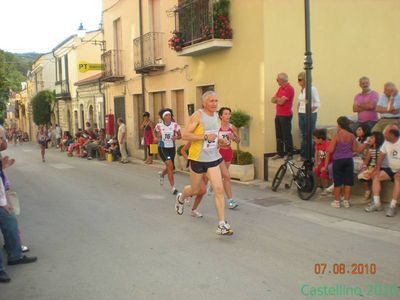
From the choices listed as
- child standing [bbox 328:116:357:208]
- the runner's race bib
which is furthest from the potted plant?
the runner's race bib

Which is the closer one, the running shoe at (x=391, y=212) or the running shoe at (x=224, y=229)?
the running shoe at (x=224, y=229)

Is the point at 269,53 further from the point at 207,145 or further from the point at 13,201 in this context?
the point at 13,201

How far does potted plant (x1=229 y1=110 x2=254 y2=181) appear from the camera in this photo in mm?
11164

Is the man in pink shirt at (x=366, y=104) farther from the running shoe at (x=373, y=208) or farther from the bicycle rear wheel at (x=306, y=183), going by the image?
the running shoe at (x=373, y=208)

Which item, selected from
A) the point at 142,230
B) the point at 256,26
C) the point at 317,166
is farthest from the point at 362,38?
the point at 142,230

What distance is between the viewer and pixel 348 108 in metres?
12.3

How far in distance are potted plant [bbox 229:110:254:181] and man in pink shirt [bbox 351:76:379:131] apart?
9.33ft

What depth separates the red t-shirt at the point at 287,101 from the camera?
33.9ft

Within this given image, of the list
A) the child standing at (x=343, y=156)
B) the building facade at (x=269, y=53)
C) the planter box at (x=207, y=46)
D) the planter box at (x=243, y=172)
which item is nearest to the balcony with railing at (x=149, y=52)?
the building facade at (x=269, y=53)

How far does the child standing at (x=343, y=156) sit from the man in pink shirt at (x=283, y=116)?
209 cm

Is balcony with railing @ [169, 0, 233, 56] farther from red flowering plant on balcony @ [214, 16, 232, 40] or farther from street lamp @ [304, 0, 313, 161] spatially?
street lamp @ [304, 0, 313, 161]

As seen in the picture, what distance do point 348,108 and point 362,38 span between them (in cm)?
188

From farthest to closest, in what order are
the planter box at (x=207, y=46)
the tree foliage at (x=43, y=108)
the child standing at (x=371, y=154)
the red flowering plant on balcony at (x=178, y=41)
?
→ 1. the tree foliage at (x=43, y=108)
2. the red flowering plant on balcony at (x=178, y=41)
3. the planter box at (x=207, y=46)
4. the child standing at (x=371, y=154)
